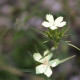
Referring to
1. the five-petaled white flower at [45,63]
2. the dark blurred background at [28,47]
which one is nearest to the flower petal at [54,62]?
the five-petaled white flower at [45,63]

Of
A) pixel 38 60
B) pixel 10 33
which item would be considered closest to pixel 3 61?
pixel 10 33

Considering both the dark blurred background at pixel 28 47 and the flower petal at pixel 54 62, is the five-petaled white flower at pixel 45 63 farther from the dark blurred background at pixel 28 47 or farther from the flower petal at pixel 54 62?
the dark blurred background at pixel 28 47

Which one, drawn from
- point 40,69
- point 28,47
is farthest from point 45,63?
point 28,47

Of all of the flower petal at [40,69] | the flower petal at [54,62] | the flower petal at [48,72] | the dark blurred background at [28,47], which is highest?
the flower petal at [54,62]

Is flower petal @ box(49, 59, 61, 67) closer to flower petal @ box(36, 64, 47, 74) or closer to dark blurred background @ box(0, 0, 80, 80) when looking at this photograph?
flower petal @ box(36, 64, 47, 74)

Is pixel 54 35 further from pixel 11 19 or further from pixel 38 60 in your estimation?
pixel 11 19

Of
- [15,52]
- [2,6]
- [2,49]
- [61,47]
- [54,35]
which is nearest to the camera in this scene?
[54,35]

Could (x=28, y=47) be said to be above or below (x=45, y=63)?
below

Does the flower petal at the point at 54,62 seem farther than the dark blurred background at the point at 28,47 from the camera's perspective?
No

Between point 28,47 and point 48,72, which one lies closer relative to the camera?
point 48,72

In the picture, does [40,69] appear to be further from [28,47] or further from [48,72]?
[28,47]

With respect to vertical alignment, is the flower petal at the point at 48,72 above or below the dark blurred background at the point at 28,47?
above
